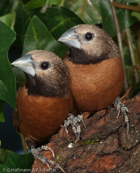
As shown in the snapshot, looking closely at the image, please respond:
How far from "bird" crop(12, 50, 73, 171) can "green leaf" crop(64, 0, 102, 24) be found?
1.85 feet

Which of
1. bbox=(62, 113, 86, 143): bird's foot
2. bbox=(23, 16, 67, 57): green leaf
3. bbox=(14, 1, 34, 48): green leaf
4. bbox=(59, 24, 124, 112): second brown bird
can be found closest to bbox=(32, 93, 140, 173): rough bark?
bbox=(62, 113, 86, 143): bird's foot

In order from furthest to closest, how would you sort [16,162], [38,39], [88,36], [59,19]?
[59,19] → [38,39] → [16,162] → [88,36]

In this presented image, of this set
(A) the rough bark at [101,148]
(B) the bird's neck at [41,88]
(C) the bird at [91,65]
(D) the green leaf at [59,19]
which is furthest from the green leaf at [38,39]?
(A) the rough bark at [101,148]

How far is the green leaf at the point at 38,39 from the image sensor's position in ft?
4.96

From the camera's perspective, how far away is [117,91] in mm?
1416

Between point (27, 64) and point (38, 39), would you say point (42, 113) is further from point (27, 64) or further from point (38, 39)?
point (38, 39)

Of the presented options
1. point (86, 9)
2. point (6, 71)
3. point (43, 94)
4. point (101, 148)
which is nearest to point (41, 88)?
point (43, 94)

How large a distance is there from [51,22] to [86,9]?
0.23 m

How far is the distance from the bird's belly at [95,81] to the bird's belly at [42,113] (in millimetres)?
64

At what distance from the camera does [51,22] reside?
65.7 inches

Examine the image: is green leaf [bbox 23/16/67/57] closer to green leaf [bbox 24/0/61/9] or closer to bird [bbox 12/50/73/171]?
green leaf [bbox 24/0/61/9]

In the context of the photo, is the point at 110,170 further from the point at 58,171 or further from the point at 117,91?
the point at 117,91

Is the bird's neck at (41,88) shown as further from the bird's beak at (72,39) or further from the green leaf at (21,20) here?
the green leaf at (21,20)

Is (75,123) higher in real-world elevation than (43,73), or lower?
lower
